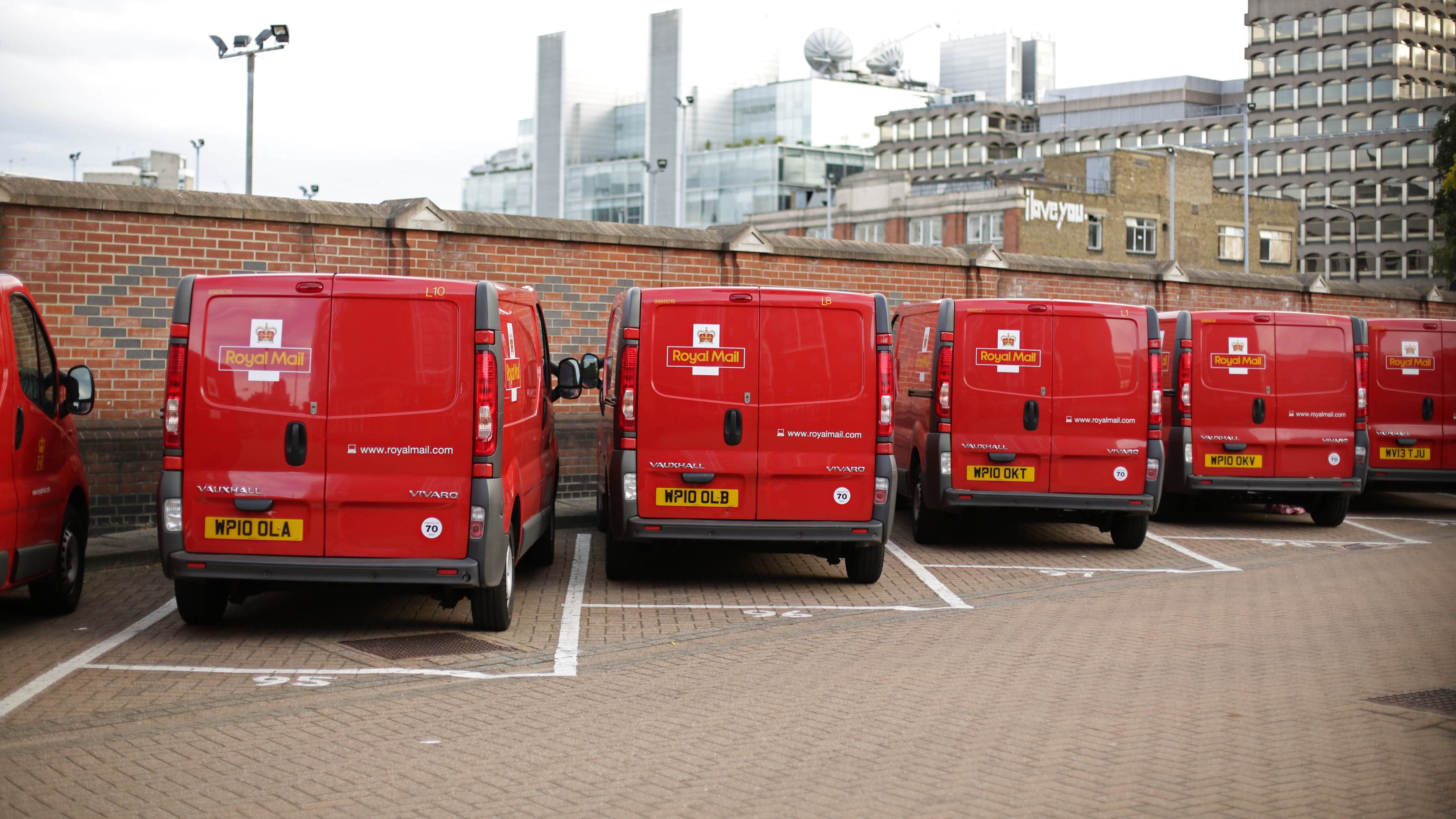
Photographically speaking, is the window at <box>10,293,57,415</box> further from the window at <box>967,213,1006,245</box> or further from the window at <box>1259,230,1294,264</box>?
the window at <box>1259,230,1294,264</box>

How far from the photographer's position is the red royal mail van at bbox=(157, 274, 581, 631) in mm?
8406

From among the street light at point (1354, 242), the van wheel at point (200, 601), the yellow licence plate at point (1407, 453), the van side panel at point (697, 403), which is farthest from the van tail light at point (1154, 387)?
the street light at point (1354, 242)

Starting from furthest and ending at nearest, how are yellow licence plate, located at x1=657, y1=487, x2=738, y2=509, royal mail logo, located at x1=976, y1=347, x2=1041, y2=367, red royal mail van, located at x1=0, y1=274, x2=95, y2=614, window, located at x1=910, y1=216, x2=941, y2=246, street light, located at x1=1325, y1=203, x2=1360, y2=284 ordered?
street light, located at x1=1325, y1=203, x2=1360, y2=284
window, located at x1=910, y1=216, x2=941, y2=246
royal mail logo, located at x1=976, y1=347, x2=1041, y2=367
yellow licence plate, located at x1=657, y1=487, x2=738, y2=509
red royal mail van, located at x1=0, y1=274, x2=95, y2=614

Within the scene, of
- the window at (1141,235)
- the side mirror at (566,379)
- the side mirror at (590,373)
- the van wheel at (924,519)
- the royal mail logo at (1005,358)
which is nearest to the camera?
the side mirror at (566,379)

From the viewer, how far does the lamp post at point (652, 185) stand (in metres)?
66.4

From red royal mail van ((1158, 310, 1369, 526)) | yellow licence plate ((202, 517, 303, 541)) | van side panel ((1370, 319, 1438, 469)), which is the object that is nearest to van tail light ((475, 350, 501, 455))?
yellow licence plate ((202, 517, 303, 541))

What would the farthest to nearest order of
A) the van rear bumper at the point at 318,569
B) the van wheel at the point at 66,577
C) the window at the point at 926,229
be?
the window at the point at 926,229, the van wheel at the point at 66,577, the van rear bumper at the point at 318,569

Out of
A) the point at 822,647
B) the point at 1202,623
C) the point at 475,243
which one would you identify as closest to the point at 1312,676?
the point at 1202,623

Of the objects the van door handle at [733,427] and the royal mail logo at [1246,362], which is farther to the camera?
the royal mail logo at [1246,362]

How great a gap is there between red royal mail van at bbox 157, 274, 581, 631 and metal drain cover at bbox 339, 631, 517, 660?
388 mm

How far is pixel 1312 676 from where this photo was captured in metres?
7.96

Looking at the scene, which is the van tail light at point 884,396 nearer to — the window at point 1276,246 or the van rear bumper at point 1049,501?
the van rear bumper at point 1049,501

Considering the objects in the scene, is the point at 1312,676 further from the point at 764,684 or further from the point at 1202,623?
the point at 764,684

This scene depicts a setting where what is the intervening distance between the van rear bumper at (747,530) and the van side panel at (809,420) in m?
0.06
